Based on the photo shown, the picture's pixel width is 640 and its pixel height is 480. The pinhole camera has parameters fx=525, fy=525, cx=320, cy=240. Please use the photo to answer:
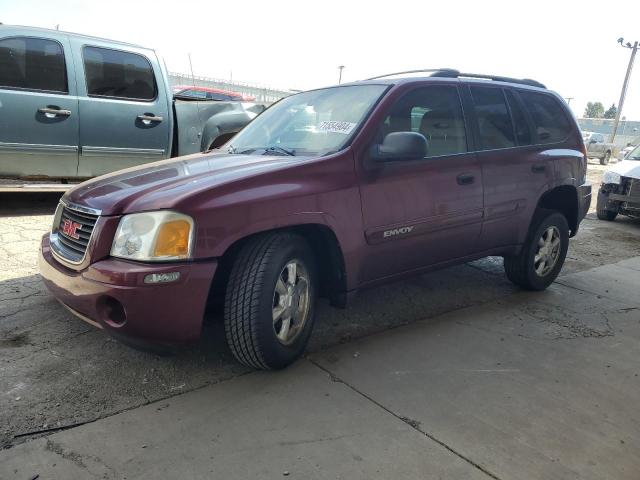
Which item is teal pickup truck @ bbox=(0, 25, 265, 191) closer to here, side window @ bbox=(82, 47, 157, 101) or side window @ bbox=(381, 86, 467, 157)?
side window @ bbox=(82, 47, 157, 101)

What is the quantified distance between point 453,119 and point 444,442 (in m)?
2.32

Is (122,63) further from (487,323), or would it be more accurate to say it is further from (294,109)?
(487,323)

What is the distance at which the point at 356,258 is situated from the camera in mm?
3154

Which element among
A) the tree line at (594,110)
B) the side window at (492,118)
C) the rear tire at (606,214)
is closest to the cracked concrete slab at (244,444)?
the side window at (492,118)

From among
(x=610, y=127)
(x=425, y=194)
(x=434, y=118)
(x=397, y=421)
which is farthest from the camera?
(x=610, y=127)

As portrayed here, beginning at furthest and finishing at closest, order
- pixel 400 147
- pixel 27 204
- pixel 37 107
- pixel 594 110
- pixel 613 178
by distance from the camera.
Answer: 1. pixel 594 110
2. pixel 613 178
3. pixel 27 204
4. pixel 37 107
5. pixel 400 147

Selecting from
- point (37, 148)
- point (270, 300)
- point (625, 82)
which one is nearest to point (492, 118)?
point (270, 300)

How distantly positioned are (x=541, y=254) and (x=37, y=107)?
17.0 ft

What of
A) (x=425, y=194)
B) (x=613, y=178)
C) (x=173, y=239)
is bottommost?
(x=613, y=178)

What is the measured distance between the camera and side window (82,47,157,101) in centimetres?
589

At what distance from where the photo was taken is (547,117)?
460cm

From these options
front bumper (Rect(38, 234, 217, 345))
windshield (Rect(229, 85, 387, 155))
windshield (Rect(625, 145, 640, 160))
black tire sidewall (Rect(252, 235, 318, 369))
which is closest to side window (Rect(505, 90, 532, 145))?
windshield (Rect(229, 85, 387, 155))

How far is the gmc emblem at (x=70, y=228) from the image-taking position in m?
2.79

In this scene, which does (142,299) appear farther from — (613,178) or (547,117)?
(613,178)
